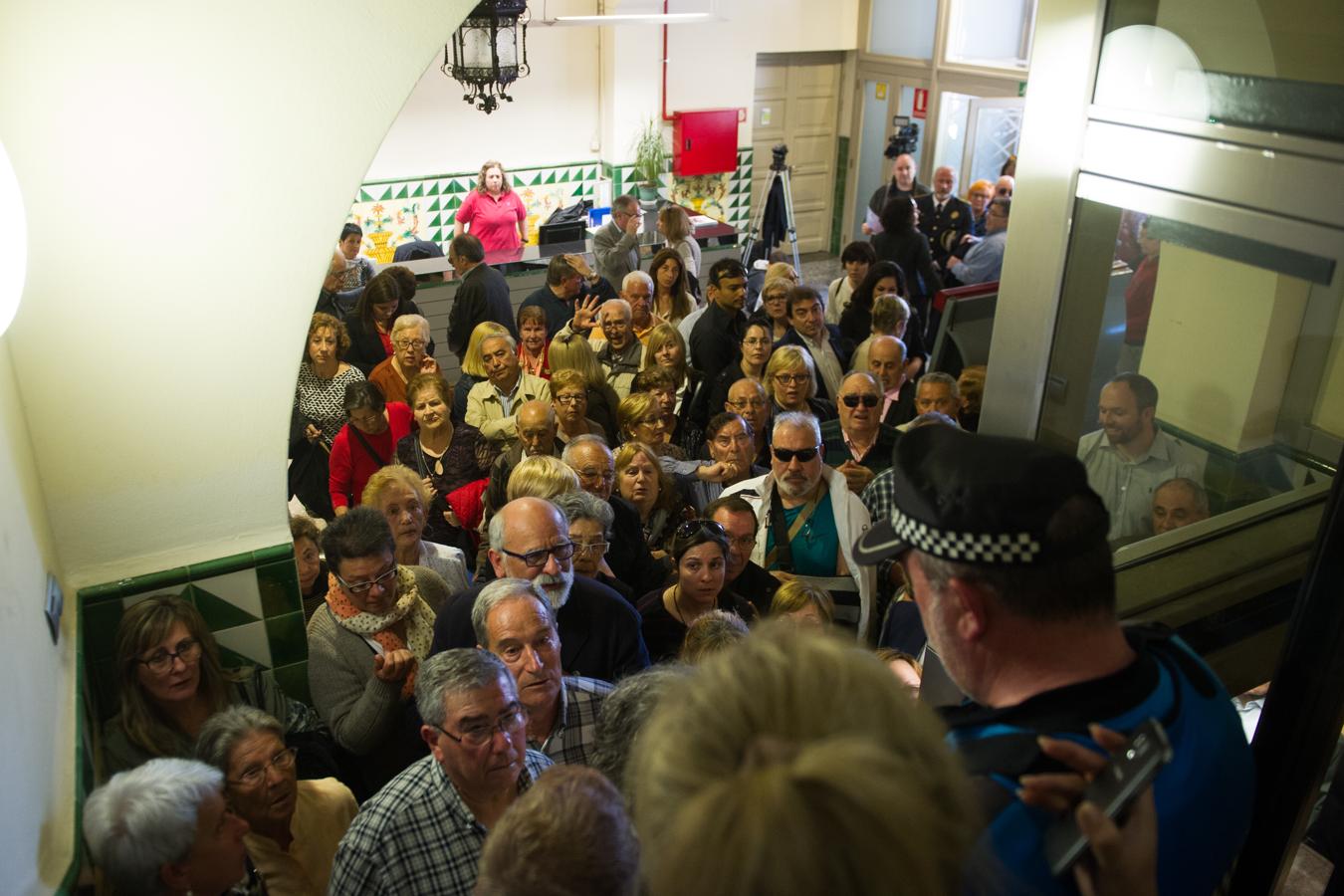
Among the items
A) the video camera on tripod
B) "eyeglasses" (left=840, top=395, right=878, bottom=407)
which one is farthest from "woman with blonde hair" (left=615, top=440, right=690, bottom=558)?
the video camera on tripod

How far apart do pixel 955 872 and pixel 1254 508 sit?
8.03 feet

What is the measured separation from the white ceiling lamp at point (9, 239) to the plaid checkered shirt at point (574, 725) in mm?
1395

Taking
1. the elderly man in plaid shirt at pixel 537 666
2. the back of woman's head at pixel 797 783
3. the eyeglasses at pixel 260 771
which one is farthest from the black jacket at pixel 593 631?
the back of woman's head at pixel 797 783

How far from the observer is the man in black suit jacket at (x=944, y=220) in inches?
333

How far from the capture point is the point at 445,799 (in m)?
2.17

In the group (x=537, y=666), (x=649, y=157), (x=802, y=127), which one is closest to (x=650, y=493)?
(x=537, y=666)

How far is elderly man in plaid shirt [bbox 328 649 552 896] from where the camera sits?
6.93 ft

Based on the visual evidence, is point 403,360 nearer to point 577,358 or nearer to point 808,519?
point 577,358

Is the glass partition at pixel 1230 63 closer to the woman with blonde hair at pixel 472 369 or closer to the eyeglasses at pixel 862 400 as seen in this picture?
the eyeglasses at pixel 862 400

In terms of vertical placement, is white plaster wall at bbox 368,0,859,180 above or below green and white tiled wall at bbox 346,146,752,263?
above

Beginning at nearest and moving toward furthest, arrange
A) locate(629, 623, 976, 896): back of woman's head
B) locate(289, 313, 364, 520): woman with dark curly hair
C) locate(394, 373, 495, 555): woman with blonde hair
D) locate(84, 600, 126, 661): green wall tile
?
1. locate(629, 623, 976, 896): back of woman's head
2. locate(84, 600, 126, 661): green wall tile
3. locate(394, 373, 495, 555): woman with blonde hair
4. locate(289, 313, 364, 520): woman with dark curly hair

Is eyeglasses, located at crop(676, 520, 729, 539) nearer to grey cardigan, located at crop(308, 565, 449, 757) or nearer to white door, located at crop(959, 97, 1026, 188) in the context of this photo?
grey cardigan, located at crop(308, 565, 449, 757)

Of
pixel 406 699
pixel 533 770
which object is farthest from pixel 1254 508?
pixel 406 699

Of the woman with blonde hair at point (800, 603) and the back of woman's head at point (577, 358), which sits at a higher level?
the back of woman's head at point (577, 358)
